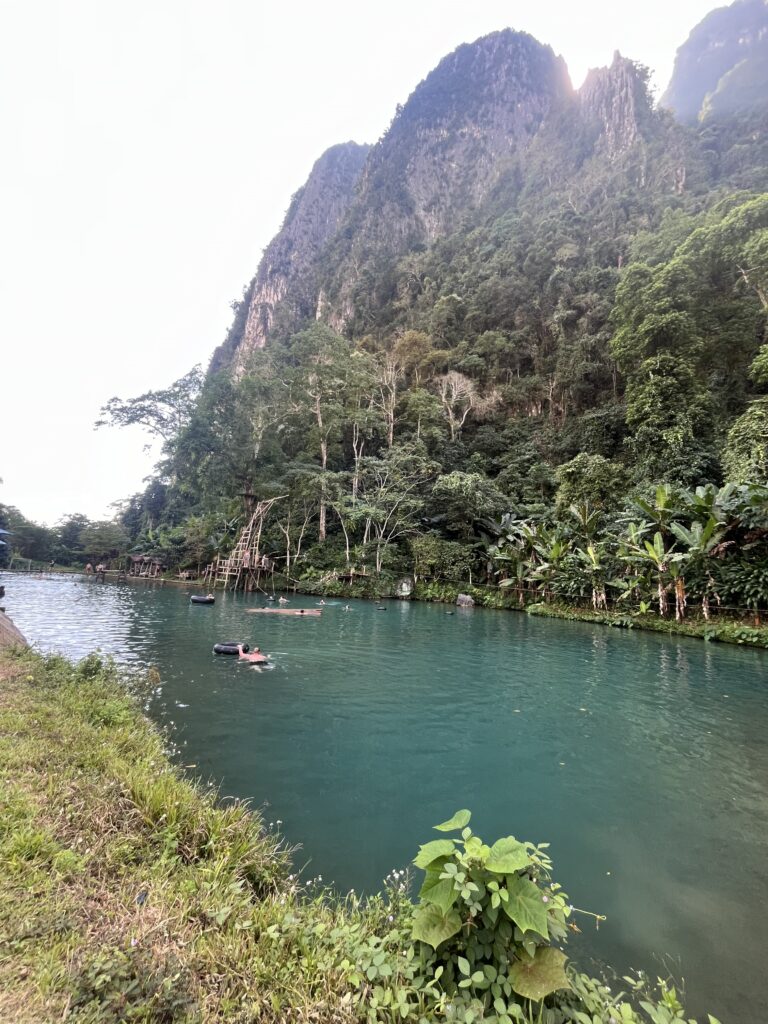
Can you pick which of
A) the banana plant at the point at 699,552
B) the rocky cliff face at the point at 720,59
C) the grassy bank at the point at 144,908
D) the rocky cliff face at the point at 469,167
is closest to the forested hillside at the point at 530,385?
the banana plant at the point at 699,552

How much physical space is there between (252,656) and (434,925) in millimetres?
9273

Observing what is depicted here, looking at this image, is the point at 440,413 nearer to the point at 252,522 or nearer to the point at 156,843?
the point at 252,522

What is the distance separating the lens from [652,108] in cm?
5197

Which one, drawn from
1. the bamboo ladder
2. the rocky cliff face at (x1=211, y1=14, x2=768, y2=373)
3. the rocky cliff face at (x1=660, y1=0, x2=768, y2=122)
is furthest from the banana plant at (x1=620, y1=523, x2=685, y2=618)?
the rocky cliff face at (x1=660, y1=0, x2=768, y2=122)

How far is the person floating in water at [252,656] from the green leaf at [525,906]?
30.1 ft

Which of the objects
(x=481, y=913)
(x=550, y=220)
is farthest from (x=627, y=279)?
(x=481, y=913)

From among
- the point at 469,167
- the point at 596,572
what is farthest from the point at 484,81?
the point at 596,572

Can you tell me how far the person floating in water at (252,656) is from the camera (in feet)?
34.3

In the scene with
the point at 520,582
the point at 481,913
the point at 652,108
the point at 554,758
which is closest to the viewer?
the point at 481,913

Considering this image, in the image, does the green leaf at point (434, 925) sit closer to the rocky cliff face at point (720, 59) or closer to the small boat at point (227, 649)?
the small boat at point (227, 649)

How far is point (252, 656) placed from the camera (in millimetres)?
10609

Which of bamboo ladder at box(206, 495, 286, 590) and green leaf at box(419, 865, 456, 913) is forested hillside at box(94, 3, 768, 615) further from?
green leaf at box(419, 865, 456, 913)

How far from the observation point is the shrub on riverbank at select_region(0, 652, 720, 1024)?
1.81m

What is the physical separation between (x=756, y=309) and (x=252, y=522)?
1251 inches
